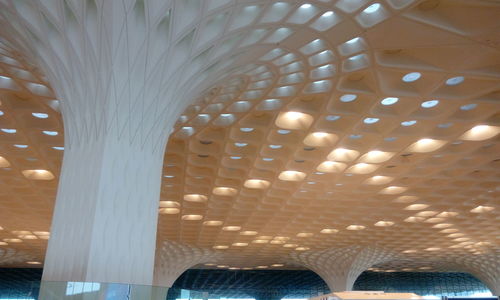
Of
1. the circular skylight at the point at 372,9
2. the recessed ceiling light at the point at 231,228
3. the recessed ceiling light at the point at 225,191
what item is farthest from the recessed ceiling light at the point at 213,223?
the circular skylight at the point at 372,9

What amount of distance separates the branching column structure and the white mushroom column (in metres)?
0.03

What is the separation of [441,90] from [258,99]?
8371mm

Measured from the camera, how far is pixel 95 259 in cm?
1045

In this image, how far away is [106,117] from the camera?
11727 millimetres

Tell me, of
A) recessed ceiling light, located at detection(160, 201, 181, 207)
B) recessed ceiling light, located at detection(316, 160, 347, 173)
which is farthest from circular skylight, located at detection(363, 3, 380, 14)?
recessed ceiling light, located at detection(160, 201, 181, 207)

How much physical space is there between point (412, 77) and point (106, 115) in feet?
42.6

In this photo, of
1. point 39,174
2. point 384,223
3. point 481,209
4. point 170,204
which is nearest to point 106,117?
point 39,174

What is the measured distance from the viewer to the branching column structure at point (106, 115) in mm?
10992

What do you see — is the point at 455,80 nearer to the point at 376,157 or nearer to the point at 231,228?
the point at 376,157

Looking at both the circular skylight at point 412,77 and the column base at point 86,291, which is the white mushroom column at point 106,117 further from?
the circular skylight at point 412,77

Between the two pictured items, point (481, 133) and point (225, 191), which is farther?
point (225, 191)

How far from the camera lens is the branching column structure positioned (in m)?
11.0

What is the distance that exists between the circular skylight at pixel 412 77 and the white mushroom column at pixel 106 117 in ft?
33.8

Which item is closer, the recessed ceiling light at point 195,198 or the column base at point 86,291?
the column base at point 86,291
